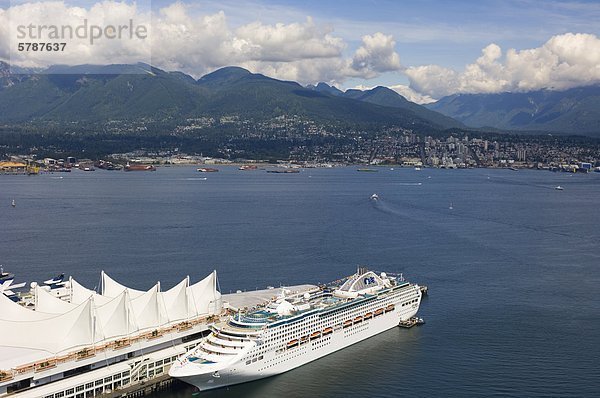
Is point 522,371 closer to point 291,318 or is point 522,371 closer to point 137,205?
point 291,318

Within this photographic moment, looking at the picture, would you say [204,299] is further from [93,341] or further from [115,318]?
[93,341]

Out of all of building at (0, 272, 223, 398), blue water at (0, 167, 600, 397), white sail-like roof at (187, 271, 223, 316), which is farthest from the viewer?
white sail-like roof at (187, 271, 223, 316)

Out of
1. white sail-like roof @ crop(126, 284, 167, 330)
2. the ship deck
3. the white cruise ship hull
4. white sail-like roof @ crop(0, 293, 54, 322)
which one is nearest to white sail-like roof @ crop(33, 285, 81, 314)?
white sail-like roof @ crop(0, 293, 54, 322)

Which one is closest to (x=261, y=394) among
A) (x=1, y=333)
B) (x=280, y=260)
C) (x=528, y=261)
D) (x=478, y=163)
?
(x=1, y=333)

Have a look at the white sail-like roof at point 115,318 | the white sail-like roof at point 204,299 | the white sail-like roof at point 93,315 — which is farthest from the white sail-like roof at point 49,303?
the white sail-like roof at point 204,299

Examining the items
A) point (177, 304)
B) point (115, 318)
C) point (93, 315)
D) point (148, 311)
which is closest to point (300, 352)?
point (177, 304)

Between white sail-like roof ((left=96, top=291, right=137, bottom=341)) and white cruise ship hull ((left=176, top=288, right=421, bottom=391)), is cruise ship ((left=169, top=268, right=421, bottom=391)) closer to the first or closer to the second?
white cruise ship hull ((left=176, top=288, right=421, bottom=391))

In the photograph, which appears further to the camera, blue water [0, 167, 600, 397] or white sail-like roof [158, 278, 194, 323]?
white sail-like roof [158, 278, 194, 323]

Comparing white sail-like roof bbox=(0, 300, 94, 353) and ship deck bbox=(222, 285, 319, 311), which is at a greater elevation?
white sail-like roof bbox=(0, 300, 94, 353)
